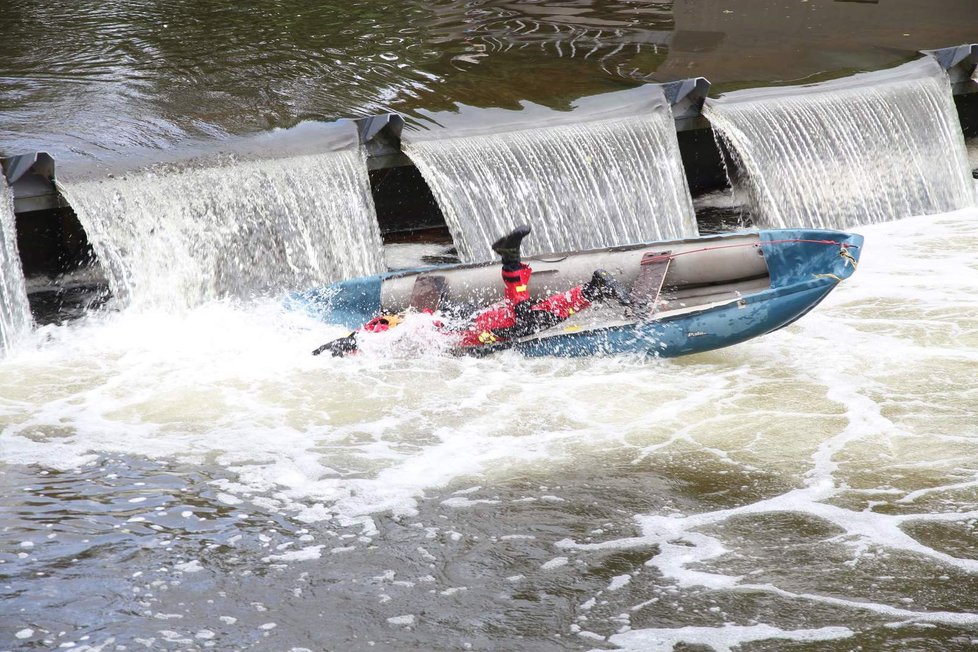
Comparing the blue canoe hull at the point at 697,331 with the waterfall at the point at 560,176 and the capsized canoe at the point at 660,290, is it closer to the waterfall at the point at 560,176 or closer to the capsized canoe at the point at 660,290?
the capsized canoe at the point at 660,290

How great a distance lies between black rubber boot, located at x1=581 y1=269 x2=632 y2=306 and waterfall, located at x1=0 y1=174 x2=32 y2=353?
4666 millimetres

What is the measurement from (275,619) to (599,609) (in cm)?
155

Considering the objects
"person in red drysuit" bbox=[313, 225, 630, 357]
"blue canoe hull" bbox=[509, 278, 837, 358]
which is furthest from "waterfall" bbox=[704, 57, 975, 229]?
"person in red drysuit" bbox=[313, 225, 630, 357]

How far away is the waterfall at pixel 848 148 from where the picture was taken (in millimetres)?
11977

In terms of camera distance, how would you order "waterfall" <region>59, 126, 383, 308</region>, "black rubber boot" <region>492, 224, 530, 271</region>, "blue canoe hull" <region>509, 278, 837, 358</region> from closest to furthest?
"blue canoe hull" <region>509, 278, 837, 358</region>, "black rubber boot" <region>492, 224, 530, 271</region>, "waterfall" <region>59, 126, 383, 308</region>

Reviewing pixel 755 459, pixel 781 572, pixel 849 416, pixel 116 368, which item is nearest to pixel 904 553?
pixel 781 572

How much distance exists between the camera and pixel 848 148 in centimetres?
1235

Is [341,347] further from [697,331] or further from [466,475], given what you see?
[697,331]

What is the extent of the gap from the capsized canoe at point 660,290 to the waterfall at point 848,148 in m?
3.27

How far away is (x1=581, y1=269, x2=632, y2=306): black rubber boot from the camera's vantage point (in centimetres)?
855

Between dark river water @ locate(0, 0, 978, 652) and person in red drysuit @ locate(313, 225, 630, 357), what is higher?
person in red drysuit @ locate(313, 225, 630, 357)

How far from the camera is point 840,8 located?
1603 cm

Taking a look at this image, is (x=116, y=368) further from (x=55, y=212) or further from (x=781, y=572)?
(x=781, y=572)

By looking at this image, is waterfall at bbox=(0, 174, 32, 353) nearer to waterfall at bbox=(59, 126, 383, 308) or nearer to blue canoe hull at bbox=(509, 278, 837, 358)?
waterfall at bbox=(59, 126, 383, 308)
